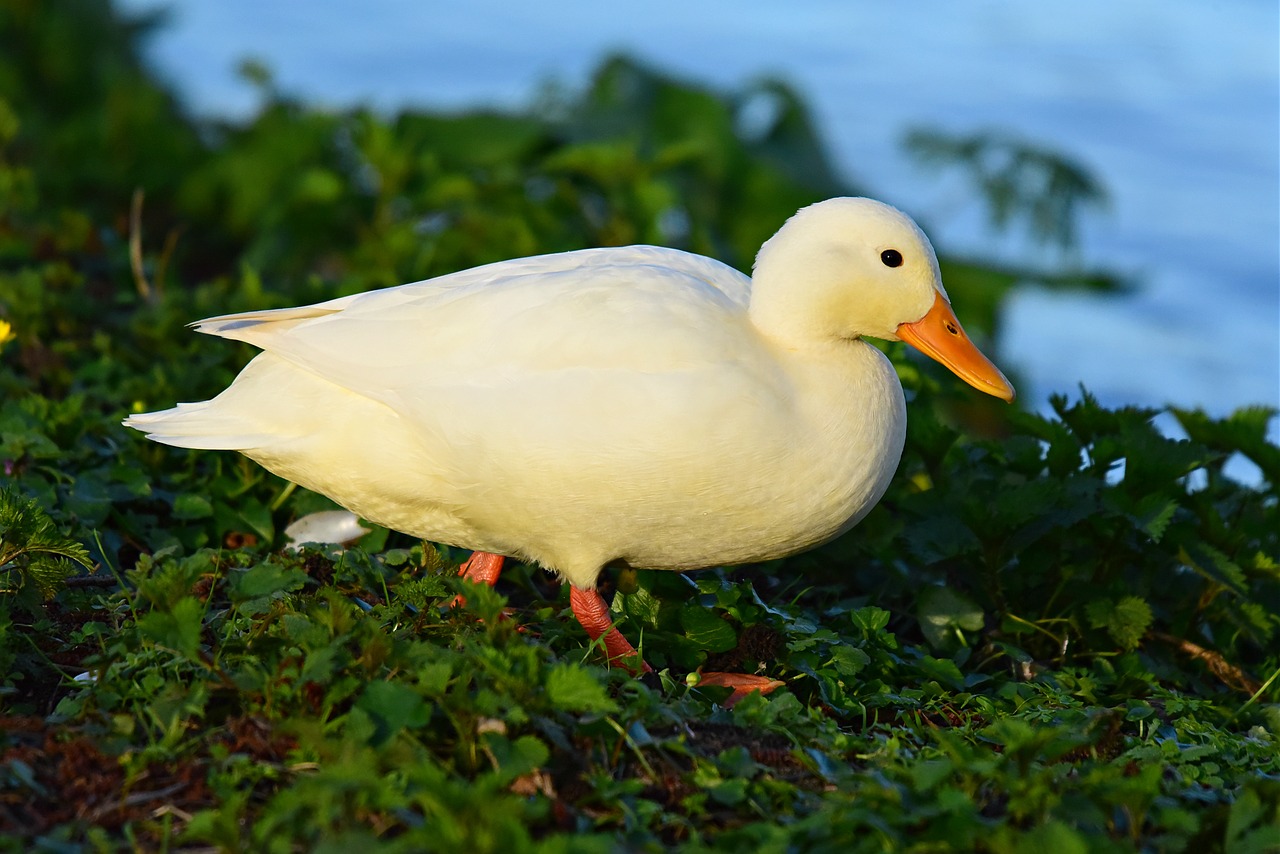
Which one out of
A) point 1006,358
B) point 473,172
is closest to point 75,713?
point 473,172

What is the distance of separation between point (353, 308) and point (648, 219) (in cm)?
308

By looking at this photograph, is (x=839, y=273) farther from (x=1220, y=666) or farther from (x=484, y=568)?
(x=1220, y=666)

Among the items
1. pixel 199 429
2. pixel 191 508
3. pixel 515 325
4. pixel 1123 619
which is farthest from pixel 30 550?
pixel 1123 619

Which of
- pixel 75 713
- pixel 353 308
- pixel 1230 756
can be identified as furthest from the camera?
pixel 353 308

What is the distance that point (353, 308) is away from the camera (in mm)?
3750

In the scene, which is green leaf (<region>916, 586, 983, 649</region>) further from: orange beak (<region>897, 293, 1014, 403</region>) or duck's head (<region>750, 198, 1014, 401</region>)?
duck's head (<region>750, 198, 1014, 401</region>)

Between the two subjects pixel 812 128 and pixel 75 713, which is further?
pixel 812 128

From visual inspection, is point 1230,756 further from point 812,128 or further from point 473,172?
point 812,128

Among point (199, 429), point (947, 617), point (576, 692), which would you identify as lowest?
point (947, 617)

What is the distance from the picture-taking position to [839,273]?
3.52m

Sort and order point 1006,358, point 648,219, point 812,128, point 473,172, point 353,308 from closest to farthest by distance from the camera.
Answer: point 353,308, point 648,219, point 473,172, point 1006,358, point 812,128

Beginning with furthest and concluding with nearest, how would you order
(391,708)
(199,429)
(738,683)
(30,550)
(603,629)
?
(199,429), (603,629), (738,683), (30,550), (391,708)

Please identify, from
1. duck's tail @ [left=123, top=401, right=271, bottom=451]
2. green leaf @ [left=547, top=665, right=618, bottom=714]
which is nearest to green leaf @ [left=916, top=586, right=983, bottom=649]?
green leaf @ [left=547, top=665, right=618, bottom=714]

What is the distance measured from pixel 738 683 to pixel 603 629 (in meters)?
0.38
